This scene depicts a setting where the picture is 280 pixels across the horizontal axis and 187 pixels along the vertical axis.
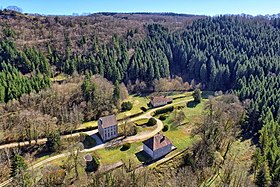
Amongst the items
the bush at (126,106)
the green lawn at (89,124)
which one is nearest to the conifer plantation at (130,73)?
the bush at (126,106)

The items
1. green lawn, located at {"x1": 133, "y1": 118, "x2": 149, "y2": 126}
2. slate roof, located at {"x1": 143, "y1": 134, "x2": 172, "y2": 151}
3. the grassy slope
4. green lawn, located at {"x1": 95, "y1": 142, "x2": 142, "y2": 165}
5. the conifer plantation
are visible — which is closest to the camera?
green lawn, located at {"x1": 95, "y1": 142, "x2": 142, "y2": 165}

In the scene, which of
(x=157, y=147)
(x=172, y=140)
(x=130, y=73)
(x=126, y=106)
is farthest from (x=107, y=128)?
(x=130, y=73)

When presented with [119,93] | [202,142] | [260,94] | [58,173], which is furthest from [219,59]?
[58,173]

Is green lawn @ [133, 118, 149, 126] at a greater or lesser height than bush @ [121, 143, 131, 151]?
greater

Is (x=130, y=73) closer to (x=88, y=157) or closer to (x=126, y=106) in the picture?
(x=126, y=106)

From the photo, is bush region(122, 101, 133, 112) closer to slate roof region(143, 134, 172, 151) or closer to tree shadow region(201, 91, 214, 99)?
slate roof region(143, 134, 172, 151)

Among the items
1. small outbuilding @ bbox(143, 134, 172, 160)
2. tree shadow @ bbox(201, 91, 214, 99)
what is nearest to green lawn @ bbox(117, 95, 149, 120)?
small outbuilding @ bbox(143, 134, 172, 160)

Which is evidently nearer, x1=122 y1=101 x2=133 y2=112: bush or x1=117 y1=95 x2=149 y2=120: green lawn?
x1=117 y1=95 x2=149 y2=120: green lawn
